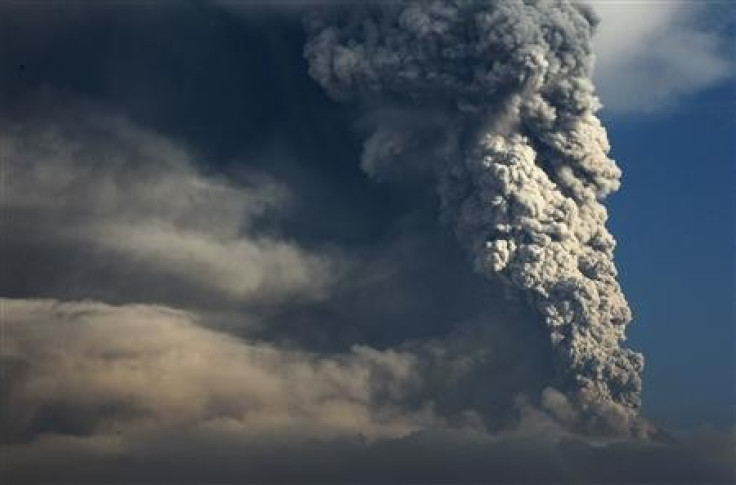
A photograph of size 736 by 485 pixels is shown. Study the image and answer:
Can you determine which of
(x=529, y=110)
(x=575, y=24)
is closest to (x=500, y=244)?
(x=529, y=110)

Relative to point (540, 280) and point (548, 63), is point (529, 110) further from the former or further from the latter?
point (540, 280)

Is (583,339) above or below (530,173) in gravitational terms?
below

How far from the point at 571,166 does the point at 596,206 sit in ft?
7.09

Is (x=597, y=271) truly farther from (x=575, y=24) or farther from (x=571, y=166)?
(x=575, y=24)

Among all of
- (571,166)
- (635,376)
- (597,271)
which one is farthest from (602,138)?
(635,376)

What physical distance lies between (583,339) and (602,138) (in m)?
9.03

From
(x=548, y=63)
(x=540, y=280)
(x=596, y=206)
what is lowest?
(x=540, y=280)

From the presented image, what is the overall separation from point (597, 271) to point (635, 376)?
4.81 m

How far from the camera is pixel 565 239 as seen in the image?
5781 centimetres

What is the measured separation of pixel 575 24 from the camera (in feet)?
190

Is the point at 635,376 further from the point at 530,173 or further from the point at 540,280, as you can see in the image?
the point at 530,173

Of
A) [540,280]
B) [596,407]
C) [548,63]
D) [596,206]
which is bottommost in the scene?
[596,407]

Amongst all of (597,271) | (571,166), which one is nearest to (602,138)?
(571,166)

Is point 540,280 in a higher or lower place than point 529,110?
lower
